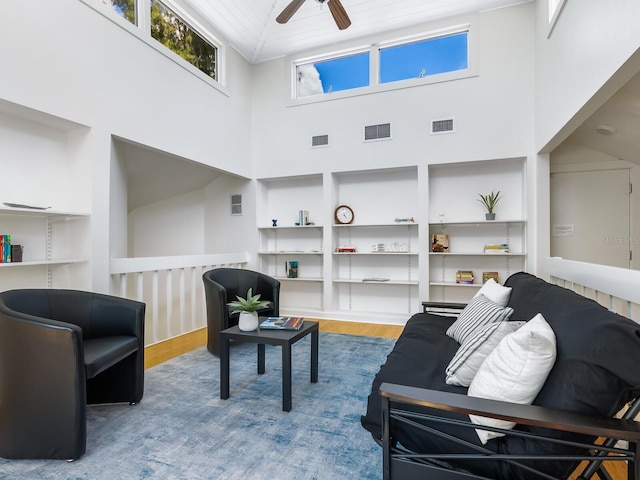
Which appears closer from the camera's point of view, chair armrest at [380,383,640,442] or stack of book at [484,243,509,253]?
chair armrest at [380,383,640,442]

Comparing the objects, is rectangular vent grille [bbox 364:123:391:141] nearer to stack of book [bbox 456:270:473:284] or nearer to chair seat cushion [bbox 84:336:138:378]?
stack of book [bbox 456:270:473:284]

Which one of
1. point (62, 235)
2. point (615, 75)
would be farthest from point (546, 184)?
point (62, 235)

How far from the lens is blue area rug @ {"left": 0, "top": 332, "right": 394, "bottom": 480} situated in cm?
166

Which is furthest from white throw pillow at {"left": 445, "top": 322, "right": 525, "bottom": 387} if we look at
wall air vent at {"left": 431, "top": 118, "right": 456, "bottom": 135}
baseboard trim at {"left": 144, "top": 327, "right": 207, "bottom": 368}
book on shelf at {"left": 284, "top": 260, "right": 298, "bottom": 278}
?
book on shelf at {"left": 284, "top": 260, "right": 298, "bottom": 278}

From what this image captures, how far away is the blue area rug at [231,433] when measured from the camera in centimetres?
166

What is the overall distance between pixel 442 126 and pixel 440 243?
5.03ft

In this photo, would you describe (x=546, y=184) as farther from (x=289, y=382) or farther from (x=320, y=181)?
(x=289, y=382)

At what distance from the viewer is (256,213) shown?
211 inches

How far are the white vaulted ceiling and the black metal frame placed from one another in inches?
169

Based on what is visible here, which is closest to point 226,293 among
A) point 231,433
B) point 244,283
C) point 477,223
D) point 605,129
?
point 244,283

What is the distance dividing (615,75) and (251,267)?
454 cm

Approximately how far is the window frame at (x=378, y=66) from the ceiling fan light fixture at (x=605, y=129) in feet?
4.97

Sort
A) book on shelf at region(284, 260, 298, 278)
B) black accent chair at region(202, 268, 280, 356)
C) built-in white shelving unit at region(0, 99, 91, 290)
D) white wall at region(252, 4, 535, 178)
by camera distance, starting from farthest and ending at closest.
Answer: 1. book on shelf at region(284, 260, 298, 278)
2. white wall at region(252, 4, 535, 178)
3. black accent chair at region(202, 268, 280, 356)
4. built-in white shelving unit at region(0, 99, 91, 290)

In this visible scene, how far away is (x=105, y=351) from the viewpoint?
2.01 meters
